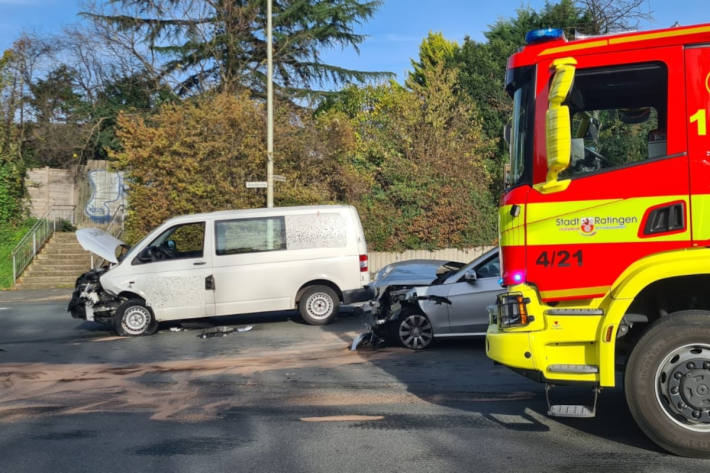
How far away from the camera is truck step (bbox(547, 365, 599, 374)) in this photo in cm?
522

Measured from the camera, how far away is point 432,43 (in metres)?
44.4

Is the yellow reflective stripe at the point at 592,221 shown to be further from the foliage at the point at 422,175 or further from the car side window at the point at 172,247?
the foliage at the point at 422,175

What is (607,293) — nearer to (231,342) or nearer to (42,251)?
(231,342)

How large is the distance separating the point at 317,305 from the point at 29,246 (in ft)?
51.6

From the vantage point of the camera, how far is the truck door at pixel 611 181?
5.17 m

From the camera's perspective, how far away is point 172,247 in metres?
13.2

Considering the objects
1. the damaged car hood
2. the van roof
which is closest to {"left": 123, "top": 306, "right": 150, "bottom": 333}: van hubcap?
the van roof

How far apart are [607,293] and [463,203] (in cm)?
1899

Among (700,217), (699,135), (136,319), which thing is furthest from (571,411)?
(136,319)

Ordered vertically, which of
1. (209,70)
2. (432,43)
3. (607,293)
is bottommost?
(607,293)

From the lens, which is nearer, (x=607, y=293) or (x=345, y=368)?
(x=607, y=293)

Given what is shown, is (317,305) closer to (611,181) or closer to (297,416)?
(297,416)

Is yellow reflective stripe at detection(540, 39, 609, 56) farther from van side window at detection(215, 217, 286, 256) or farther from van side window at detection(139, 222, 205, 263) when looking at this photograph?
van side window at detection(139, 222, 205, 263)

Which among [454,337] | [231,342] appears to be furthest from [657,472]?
[231,342]
